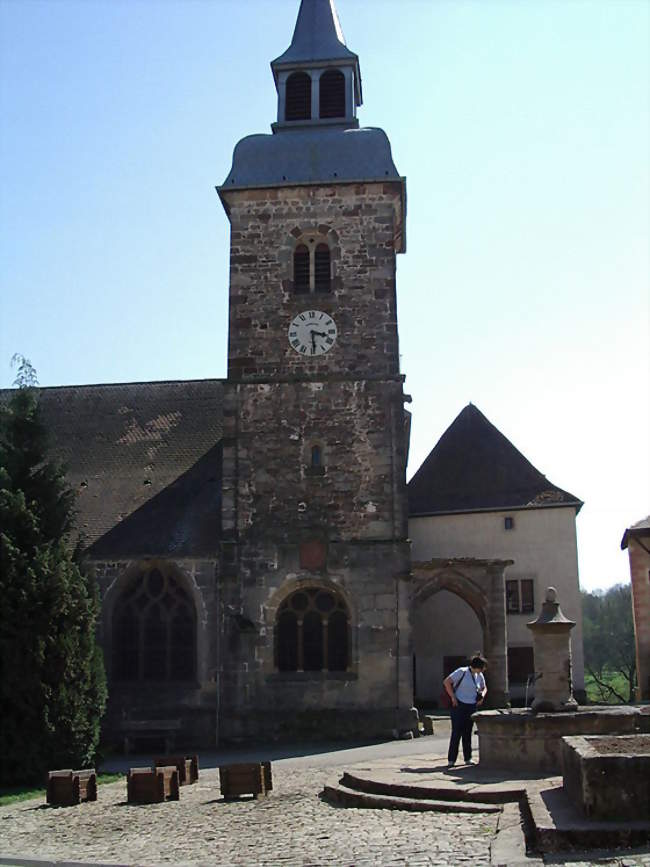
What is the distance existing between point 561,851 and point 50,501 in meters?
13.3

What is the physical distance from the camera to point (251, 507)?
76.2 feet

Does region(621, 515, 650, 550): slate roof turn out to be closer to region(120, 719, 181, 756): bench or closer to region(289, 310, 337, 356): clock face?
region(289, 310, 337, 356): clock face

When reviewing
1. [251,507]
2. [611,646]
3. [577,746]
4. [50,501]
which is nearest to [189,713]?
[251,507]

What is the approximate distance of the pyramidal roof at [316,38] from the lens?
1062 inches

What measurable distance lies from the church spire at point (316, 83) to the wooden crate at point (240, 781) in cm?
1762

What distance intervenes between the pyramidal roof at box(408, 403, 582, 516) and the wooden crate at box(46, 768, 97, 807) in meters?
19.6

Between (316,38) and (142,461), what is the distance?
11546 millimetres

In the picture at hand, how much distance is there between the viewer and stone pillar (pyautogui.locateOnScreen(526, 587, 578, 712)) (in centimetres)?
1352

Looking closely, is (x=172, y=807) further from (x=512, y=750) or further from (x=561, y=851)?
(x=561, y=851)

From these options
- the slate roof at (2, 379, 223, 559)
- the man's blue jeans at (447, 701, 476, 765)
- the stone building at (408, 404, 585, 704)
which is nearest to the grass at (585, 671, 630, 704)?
the stone building at (408, 404, 585, 704)

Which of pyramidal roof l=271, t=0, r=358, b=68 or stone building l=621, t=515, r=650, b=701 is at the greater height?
pyramidal roof l=271, t=0, r=358, b=68

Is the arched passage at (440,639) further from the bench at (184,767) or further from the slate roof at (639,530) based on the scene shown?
the bench at (184,767)

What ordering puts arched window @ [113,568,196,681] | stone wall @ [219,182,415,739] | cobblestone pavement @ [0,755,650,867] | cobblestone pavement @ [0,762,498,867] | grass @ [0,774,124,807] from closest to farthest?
cobblestone pavement @ [0,755,650,867]
cobblestone pavement @ [0,762,498,867]
grass @ [0,774,124,807]
stone wall @ [219,182,415,739]
arched window @ [113,568,196,681]

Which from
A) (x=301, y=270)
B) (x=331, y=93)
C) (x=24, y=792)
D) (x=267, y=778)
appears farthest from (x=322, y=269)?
(x=267, y=778)
